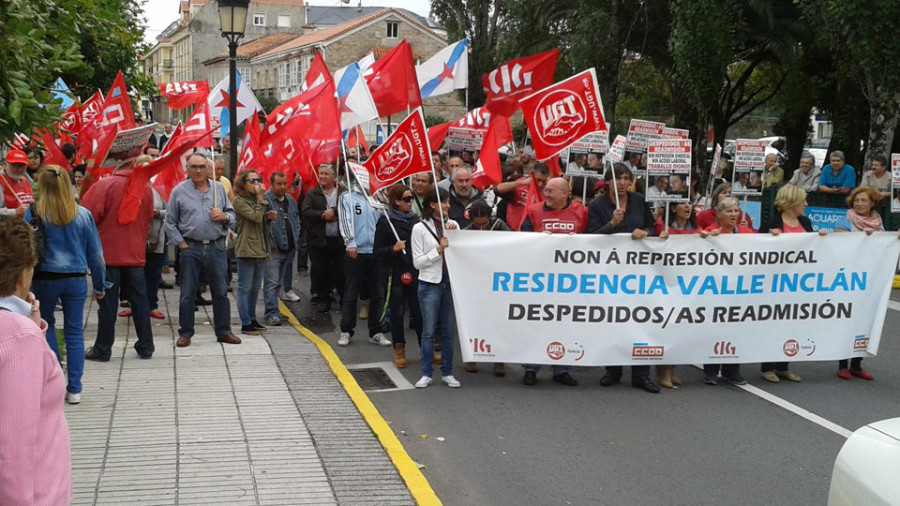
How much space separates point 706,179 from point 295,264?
1398cm

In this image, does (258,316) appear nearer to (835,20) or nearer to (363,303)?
(363,303)

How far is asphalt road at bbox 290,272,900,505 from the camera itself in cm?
596

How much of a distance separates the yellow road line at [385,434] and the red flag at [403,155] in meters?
1.74

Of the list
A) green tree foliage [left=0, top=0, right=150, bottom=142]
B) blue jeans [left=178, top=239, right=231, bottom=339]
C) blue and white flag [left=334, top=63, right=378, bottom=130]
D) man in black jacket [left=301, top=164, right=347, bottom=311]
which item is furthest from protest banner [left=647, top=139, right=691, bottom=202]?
green tree foliage [left=0, top=0, right=150, bottom=142]

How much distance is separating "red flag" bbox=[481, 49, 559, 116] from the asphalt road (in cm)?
435

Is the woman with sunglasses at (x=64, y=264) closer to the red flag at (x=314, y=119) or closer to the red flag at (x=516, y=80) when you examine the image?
the red flag at (x=314, y=119)

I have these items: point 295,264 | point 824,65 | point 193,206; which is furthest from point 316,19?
point 193,206

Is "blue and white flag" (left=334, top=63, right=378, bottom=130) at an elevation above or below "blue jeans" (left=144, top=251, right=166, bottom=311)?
above

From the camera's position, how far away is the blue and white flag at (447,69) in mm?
14273

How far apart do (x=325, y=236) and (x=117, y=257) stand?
3.95m

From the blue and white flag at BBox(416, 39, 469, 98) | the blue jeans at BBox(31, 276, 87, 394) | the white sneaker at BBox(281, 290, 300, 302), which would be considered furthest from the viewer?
the blue and white flag at BBox(416, 39, 469, 98)

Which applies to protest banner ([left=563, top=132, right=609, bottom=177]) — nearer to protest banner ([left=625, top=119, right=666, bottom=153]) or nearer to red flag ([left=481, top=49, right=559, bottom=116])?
protest banner ([left=625, top=119, right=666, bottom=153])

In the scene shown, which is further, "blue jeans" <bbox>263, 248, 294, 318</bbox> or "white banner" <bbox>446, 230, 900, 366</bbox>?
"blue jeans" <bbox>263, 248, 294, 318</bbox>

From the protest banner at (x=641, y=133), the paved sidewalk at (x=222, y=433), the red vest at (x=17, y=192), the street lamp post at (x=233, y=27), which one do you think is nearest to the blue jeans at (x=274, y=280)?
the paved sidewalk at (x=222, y=433)
